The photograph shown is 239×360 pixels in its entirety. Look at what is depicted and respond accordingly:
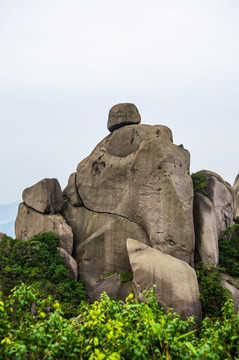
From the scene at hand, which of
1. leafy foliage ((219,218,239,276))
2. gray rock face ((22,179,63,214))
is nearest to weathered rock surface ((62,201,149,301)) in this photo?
gray rock face ((22,179,63,214))

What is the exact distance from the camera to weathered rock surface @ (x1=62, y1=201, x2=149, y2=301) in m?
18.7

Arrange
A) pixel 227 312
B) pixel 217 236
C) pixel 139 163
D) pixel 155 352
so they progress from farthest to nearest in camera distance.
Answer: pixel 217 236, pixel 139 163, pixel 227 312, pixel 155 352

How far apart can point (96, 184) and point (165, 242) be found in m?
5.96

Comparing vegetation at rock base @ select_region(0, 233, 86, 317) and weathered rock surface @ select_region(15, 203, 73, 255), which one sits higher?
weathered rock surface @ select_region(15, 203, 73, 255)

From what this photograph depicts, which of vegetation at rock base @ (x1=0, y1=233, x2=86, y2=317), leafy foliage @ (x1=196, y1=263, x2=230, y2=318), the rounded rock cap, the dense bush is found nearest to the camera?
the dense bush

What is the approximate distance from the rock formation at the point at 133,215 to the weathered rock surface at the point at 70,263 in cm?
6

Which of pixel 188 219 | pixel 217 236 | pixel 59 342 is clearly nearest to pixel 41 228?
pixel 188 219

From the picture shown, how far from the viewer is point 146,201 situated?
60.1 ft

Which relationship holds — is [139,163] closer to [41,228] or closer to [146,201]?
[146,201]

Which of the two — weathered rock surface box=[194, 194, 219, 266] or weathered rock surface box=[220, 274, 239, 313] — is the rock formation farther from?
weathered rock surface box=[220, 274, 239, 313]

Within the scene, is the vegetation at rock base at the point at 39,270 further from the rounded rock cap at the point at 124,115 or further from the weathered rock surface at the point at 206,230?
the rounded rock cap at the point at 124,115

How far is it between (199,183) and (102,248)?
7350 mm

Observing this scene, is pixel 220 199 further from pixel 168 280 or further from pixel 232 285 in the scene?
pixel 168 280

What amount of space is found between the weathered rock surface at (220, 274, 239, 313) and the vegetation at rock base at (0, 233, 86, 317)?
25.9ft
